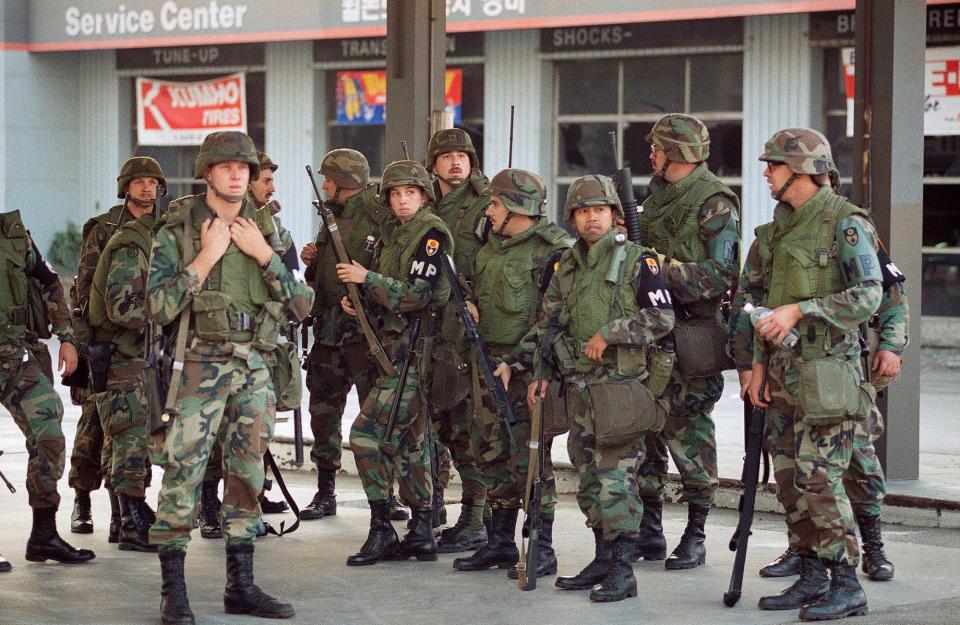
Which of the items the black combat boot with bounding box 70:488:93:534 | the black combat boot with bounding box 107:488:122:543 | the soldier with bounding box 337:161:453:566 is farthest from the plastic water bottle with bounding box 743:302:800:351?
the black combat boot with bounding box 70:488:93:534

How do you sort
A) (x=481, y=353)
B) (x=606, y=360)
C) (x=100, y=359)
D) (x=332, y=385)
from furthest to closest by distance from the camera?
(x=332, y=385)
(x=100, y=359)
(x=481, y=353)
(x=606, y=360)

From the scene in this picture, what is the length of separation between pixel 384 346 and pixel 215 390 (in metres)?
1.64

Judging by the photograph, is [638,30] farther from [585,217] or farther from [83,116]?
[585,217]

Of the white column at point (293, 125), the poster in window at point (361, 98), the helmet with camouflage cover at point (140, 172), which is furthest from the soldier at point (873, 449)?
the white column at point (293, 125)

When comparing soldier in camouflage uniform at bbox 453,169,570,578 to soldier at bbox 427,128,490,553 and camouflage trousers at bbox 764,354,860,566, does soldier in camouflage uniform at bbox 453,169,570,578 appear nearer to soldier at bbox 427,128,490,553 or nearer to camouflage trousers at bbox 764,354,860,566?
soldier at bbox 427,128,490,553

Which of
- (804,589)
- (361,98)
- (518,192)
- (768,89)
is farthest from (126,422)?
(361,98)

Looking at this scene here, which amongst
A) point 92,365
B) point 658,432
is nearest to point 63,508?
point 92,365

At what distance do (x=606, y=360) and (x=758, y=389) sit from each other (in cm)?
70

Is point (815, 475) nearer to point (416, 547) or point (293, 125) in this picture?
point (416, 547)

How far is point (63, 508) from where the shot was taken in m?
9.88

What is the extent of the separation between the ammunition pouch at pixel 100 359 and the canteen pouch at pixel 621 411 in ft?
8.97

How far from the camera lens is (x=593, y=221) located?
748 centimetres

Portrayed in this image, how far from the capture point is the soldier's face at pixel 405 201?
326 inches

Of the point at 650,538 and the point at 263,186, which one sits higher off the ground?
the point at 263,186
